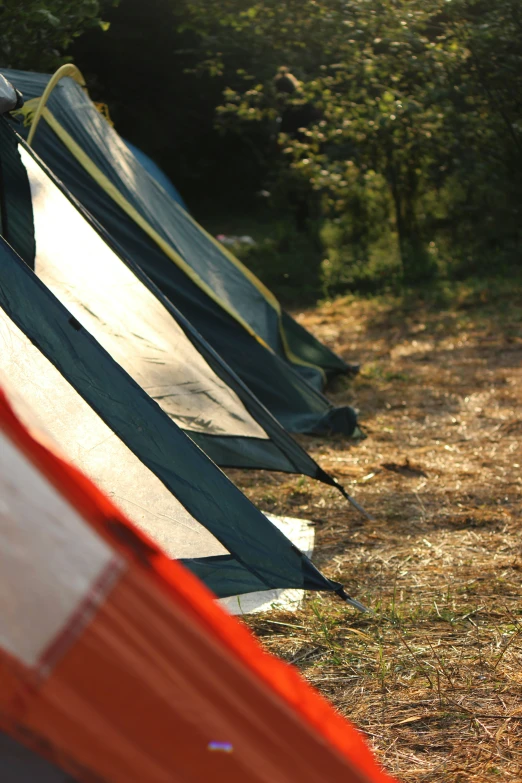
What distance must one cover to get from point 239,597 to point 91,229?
1.28m

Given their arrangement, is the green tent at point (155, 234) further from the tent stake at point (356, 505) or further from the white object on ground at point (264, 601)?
the white object on ground at point (264, 601)

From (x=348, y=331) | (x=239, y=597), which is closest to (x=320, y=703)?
(x=239, y=597)

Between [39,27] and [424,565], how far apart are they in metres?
3.69

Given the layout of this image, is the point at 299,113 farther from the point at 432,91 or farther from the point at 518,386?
the point at 518,386

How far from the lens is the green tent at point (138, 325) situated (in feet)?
9.88

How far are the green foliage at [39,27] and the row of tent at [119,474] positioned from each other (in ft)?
2.29

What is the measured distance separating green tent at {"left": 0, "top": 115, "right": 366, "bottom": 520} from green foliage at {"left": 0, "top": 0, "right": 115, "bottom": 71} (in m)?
1.94

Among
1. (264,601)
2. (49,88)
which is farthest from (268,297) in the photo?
(264,601)

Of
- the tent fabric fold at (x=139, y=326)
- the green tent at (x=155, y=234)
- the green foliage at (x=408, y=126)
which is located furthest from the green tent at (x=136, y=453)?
the green foliage at (x=408, y=126)

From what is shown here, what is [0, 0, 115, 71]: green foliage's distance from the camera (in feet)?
15.3

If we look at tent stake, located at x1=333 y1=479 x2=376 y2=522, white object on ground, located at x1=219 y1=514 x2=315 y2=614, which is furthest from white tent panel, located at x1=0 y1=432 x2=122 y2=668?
tent stake, located at x1=333 y1=479 x2=376 y2=522

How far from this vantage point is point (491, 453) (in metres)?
4.09

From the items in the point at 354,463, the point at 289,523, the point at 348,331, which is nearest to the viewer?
the point at 289,523

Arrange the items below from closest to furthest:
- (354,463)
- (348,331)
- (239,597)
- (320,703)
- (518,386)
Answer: (320,703) < (239,597) < (354,463) < (518,386) < (348,331)
